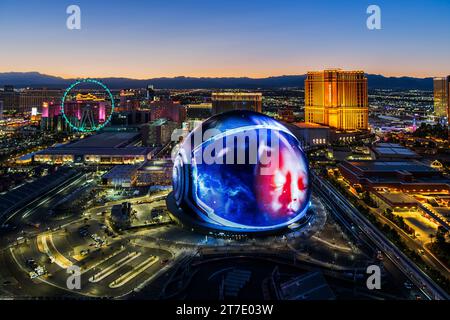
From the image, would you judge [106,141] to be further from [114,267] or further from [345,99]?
[345,99]

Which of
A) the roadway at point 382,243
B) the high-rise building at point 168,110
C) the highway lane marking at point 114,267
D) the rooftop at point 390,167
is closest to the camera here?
the roadway at point 382,243

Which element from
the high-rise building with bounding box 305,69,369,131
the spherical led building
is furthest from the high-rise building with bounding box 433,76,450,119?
the spherical led building

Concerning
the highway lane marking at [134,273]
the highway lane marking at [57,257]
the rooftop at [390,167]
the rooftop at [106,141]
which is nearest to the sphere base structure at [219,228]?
the highway lane marking at [134,273]

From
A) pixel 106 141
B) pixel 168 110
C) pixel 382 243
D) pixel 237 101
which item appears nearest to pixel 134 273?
pixel 382 243

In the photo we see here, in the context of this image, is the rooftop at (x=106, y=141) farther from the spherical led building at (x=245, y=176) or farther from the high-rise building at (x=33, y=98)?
the high-rise building at (x=33, y=98)

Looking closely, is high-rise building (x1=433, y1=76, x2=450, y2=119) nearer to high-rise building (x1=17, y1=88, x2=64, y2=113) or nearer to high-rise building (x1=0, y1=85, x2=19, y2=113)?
high-rise building (x1=17, y1=88, x2=64, y2=113)
